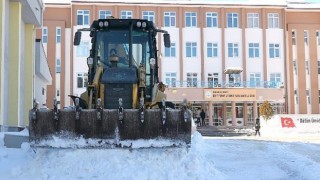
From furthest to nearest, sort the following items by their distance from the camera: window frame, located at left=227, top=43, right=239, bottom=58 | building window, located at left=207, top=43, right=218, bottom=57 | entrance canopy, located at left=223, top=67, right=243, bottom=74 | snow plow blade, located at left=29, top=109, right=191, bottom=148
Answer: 1. window frame, located at left=227, top=43, right=239, bottom=58
2. building window, located at left=207, top=43, right=218, bottom=57
3. entrance canopy, located at left=223, top=67, right=243, bottom=74
4. snow plow blade, located at left=29, top=109, right=191, bottom=148

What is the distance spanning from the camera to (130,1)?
44.3m

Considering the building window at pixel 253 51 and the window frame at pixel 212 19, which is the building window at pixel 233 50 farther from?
the window frame at pixel 212 19

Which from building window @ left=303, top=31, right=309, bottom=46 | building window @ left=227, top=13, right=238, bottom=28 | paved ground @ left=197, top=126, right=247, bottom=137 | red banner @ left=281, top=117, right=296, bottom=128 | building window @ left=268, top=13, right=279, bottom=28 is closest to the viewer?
red banner @ left=281, top=117, right=296, bottom=128

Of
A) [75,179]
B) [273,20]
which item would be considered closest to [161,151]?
[75,179]

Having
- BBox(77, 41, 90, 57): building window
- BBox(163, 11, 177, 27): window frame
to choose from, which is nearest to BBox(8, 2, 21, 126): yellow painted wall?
BBox(77, 41, 90, 57): building window

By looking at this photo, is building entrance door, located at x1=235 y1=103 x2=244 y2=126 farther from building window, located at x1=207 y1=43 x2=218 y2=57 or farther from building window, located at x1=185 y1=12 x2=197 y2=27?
building window, located at x1=185 y1=12 x2=197 y2=27

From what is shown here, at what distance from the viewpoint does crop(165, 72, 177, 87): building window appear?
43938 mm

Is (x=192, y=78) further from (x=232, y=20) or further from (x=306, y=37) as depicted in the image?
(x=306, y=37)

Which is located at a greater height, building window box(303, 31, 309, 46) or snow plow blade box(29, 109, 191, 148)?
building window box(303, 31, 309, 46)

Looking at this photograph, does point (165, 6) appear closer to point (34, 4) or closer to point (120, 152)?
point (34, 4)

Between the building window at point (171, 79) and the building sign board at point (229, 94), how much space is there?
3.11 meters

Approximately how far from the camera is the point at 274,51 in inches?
1817

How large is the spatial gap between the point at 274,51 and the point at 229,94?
6966 mm

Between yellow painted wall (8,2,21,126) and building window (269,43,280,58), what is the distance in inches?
1278
